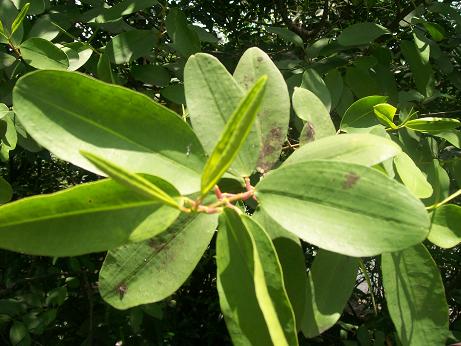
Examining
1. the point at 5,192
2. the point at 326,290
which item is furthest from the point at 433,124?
the point at 5,192

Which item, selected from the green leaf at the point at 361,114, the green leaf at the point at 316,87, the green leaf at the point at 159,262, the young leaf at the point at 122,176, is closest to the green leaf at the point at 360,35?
the green leaf at the point at 316,87

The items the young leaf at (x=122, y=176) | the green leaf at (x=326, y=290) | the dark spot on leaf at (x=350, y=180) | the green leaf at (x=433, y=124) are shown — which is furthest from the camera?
the green leaf at (x=433, y=124)

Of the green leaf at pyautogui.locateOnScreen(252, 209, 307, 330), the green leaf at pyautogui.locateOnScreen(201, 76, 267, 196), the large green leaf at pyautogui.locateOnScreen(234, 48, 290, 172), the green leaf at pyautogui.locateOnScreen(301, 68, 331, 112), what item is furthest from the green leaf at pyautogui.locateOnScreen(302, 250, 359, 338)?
the green leaf at pyautogui.locateOnScreen(301, 68, 331, 112)

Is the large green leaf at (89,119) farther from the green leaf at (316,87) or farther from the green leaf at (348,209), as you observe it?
the green leaf at (316,87)

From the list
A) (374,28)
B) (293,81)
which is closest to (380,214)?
(293,81)

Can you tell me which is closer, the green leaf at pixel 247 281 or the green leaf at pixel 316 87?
the green leaf at pixel 247 281

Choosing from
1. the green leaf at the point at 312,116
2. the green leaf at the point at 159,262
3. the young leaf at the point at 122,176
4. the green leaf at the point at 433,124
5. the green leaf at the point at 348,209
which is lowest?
the green leaf at the point at 159,262
